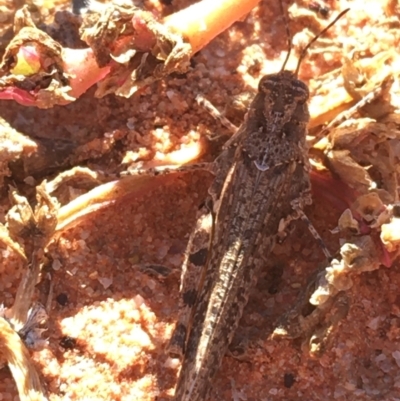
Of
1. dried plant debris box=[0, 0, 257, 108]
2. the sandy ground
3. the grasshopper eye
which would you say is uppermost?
dried plant debris box=[0, 0, 257, 108]

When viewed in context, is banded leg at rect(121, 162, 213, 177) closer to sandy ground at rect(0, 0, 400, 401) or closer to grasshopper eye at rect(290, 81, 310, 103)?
sandy ground at rect(0, 0, 400, 401)

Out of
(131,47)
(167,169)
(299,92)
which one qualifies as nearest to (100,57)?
(131,47)

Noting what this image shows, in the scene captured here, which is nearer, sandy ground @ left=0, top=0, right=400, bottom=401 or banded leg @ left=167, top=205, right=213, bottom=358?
banded leg @ left=167, top=205, right=213, bottom=358

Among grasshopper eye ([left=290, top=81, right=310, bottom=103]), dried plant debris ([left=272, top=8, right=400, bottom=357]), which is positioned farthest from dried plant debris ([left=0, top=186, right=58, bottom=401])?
grasshopper eye ([left=290, top=81, right=310, bottom=103])

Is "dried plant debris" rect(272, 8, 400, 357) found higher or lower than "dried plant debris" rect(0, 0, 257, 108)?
lower

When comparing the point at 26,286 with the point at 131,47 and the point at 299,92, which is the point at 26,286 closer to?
the point at 131,47

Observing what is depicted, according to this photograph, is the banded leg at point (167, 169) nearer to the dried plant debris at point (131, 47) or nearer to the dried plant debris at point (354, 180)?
the dried plant debris at point (131, 47)
